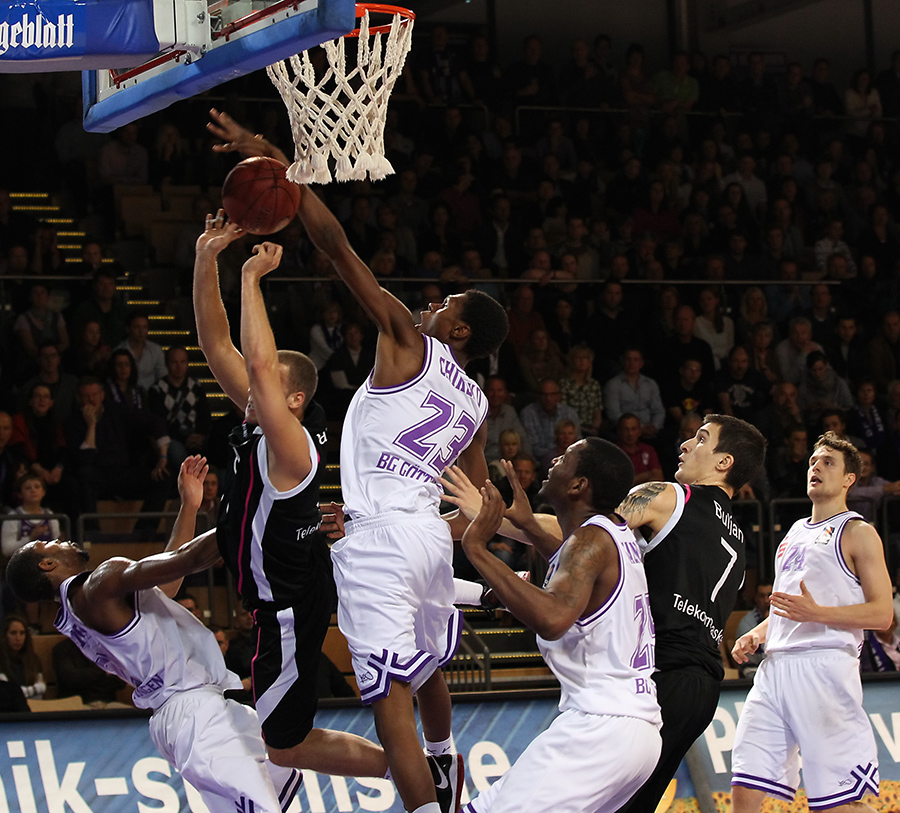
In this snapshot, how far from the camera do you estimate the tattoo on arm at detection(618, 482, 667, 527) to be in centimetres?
507

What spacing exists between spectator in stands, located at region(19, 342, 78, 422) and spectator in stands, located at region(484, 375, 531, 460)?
3.16m

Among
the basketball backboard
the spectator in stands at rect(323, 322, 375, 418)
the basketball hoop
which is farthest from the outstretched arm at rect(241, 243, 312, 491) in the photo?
the spectator in stands at rect(323, 322, 375, 418)

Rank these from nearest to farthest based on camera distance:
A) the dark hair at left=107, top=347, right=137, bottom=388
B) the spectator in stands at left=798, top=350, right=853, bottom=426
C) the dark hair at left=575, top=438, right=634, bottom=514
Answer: the dark hair at left=575, top=438, right=634, bottom=514, the dark hair at left=107, top=347, right=137, bottom=388, the spectator in stands at left=798, top=350, right=853, bottom=426

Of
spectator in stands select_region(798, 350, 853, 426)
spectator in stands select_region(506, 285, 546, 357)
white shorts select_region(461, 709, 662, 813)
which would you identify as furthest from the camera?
spectator in stands select_region(798, 350, 853, 426)

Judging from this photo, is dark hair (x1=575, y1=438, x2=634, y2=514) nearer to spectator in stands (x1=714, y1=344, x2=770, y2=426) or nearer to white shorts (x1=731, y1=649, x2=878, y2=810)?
white shorts (x1=731, y1=649, x2=878, y2=810)

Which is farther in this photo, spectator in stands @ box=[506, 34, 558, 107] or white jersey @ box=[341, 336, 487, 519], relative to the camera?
spectator in stands @ box=[506, 34, 558, 107]

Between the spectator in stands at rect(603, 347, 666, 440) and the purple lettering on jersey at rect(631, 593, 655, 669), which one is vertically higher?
the spectator in stands at rect(603, 347, 666, 440)

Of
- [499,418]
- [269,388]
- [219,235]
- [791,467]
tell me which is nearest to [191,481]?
[269,388]

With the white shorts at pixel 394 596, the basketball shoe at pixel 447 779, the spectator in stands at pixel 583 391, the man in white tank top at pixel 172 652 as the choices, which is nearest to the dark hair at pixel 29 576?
the man in white tank top at pixel 172 652

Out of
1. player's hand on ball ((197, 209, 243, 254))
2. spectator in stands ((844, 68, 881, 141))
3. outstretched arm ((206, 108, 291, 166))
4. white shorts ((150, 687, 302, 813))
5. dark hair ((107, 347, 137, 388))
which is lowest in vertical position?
white shorts ((150, 687, 302, 813))

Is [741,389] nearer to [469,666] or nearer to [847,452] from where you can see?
[469,666]

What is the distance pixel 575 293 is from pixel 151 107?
735 cm

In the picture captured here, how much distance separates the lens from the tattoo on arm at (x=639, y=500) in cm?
507

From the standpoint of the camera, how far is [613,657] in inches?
170
